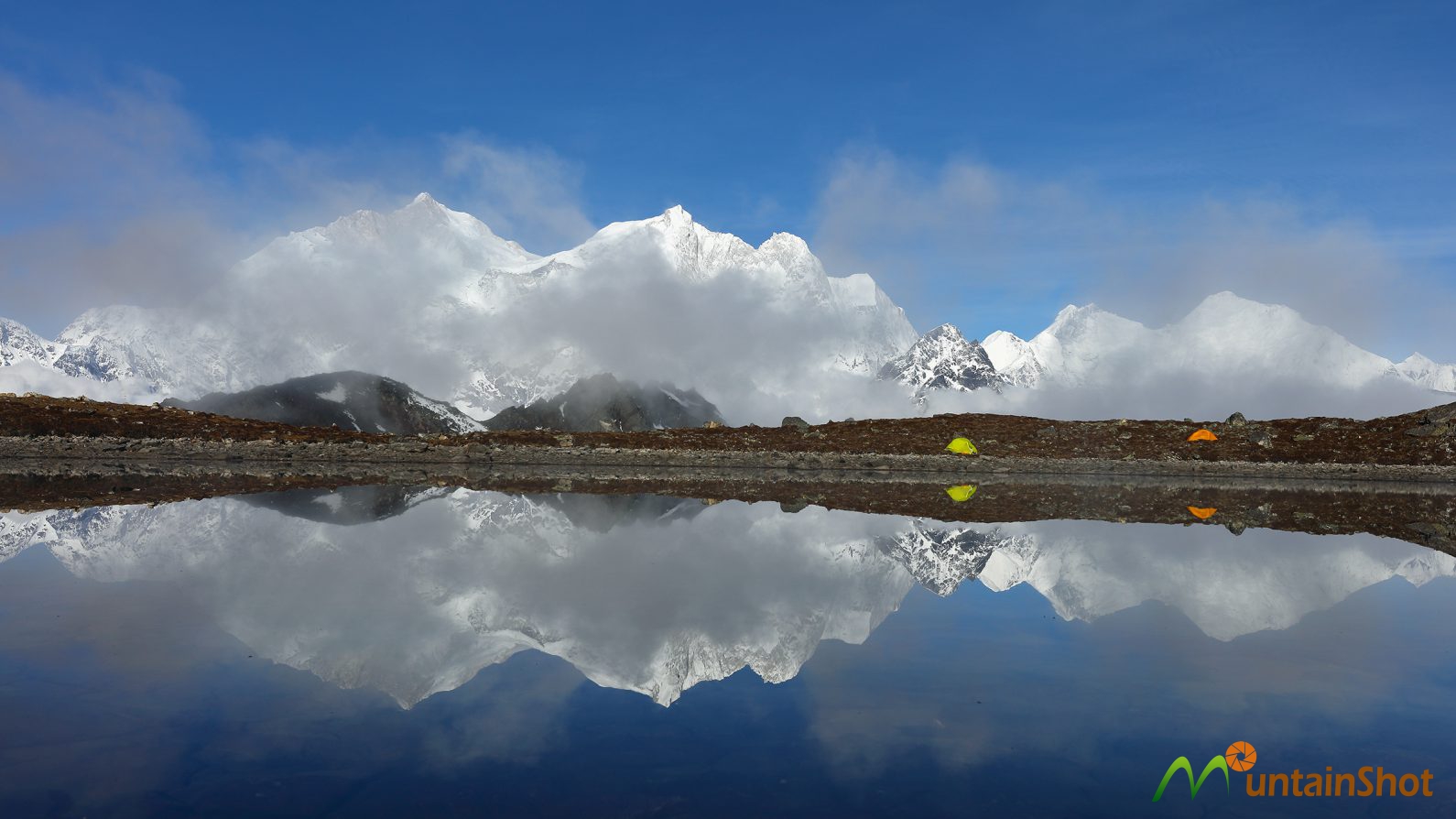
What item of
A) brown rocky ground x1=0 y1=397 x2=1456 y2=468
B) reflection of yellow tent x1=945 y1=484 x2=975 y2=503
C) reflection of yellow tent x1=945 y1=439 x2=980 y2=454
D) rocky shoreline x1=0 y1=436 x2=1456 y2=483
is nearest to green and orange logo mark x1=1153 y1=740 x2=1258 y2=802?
reflection of yellow tent x1=945 y1=484 x2=975 y2=503

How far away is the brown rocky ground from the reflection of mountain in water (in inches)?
1476

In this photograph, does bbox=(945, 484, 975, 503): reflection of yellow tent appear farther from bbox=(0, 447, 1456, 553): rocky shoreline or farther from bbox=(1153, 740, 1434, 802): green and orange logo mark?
bbox=(1153, 740, 1434, 802): green and orange logo mark

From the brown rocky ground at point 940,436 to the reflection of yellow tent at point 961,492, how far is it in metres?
18.8

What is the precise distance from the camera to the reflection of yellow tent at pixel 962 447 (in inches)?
2552

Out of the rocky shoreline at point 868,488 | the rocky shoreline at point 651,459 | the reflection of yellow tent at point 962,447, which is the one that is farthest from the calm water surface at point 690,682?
the reflection of yellow tent at point 962,447

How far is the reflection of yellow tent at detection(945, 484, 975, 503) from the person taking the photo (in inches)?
1435

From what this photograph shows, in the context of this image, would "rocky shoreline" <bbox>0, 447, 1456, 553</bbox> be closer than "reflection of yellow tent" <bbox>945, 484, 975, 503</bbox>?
Yes

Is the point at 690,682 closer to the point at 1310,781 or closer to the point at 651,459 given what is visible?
the point at 1310,781

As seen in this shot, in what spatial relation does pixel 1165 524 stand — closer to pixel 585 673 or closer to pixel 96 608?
pixel 585 673

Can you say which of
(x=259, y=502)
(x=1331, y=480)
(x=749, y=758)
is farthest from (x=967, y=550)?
(x=1331, y=480)

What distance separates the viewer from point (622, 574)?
627 inches

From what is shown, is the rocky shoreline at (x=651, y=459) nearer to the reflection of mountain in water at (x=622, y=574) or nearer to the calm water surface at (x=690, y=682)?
the reflection of mountain in water at (x=622, y=574)

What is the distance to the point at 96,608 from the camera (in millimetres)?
12383

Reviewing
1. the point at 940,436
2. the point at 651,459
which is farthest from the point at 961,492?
the point at 940,436
